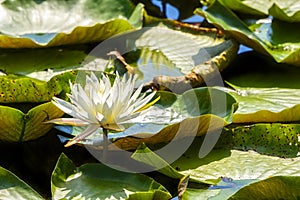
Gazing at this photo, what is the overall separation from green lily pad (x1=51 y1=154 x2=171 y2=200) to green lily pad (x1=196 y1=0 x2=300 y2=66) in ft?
2.08

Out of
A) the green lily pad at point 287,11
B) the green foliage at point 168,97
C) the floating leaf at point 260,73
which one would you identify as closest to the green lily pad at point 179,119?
the green foliage at point 168,97

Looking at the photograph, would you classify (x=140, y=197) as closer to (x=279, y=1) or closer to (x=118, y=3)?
(x=118, y=3)

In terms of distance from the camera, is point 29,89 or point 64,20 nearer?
point 29,89

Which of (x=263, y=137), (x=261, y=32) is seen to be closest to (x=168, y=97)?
(x=263, y=137)

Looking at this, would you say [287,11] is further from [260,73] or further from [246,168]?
[246,168]

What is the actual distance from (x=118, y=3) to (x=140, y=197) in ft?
3.12

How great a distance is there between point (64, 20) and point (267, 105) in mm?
736

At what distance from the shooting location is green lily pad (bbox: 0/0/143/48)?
1.58 meters

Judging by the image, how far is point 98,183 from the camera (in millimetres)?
1063

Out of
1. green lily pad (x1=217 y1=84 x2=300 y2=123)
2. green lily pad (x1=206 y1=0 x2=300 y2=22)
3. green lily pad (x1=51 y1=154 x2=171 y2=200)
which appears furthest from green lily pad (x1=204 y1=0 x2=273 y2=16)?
green lily pad (x1=51 y1=154 x2=171 y2=200)

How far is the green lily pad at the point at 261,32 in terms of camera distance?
1.57 meters

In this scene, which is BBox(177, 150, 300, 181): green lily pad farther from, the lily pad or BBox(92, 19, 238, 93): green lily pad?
BBox(92, 19, 238, 93): green lily pad

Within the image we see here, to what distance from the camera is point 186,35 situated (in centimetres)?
177

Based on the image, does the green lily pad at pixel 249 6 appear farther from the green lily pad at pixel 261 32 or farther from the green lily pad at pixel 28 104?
the green lily pad at pixel 28 104
